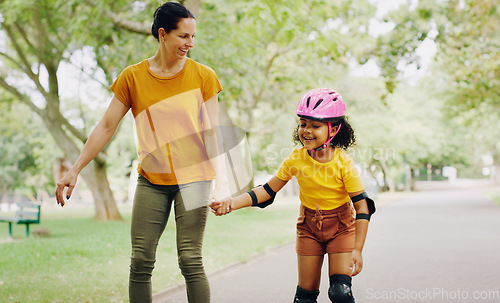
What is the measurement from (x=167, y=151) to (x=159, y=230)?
475 millimetres

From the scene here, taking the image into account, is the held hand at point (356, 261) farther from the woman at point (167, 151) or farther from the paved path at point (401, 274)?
the paved path at point (401, 274)

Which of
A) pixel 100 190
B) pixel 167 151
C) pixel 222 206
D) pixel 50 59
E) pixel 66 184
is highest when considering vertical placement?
pixel 50 59

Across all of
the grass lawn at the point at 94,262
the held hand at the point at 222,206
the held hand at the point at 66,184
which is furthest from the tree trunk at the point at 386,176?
the held hand at the point at 66,184

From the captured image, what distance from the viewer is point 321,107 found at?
3.45m

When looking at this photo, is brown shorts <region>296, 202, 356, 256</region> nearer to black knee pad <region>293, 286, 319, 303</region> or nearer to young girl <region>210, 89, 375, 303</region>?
young girl <region>210, 89, 375, 303</region>

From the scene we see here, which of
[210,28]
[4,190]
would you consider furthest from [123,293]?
[4,190]

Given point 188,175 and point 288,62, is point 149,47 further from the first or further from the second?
point 188,175

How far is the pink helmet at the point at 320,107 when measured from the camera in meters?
3.45

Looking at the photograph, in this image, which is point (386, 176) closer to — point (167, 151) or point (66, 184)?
point (167, 151)

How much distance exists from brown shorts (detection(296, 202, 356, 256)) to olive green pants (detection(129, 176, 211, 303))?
661 mm

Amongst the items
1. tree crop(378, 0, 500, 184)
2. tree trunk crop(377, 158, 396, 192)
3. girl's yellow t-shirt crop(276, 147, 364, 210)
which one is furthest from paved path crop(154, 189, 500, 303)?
tree trunk crop(377, 158, 396, 192)

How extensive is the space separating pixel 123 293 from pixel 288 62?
15879mm

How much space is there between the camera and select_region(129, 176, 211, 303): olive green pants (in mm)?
3379

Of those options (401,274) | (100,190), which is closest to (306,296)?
(401,274)
